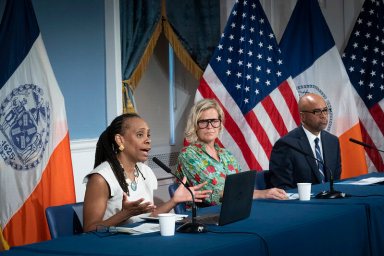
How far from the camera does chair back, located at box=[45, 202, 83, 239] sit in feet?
9.83

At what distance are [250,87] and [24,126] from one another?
215 cm

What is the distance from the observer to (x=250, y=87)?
222 inches

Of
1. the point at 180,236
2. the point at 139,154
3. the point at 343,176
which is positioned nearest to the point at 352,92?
the point at 343,176

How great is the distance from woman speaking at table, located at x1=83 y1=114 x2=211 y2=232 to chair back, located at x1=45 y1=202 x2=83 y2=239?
0.11m

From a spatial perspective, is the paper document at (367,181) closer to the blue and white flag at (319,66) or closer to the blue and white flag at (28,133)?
the blue and white flag at (319,66)

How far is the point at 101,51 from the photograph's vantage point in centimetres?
494

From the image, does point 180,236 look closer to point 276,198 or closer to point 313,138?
point 276,198

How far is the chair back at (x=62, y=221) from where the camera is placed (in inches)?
118

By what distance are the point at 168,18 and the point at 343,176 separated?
2.06m

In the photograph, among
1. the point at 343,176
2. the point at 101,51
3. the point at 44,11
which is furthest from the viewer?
the point at 343,176

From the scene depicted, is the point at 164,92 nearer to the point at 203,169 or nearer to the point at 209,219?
the point at 203,169

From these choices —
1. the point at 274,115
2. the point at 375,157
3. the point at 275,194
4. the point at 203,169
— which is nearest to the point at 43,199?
the point at 203,169

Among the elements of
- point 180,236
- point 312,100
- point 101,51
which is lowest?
point 180,236

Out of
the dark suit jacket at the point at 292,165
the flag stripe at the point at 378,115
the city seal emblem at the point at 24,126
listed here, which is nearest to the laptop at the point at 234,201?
the dark suit jacket at the point at 292,165
